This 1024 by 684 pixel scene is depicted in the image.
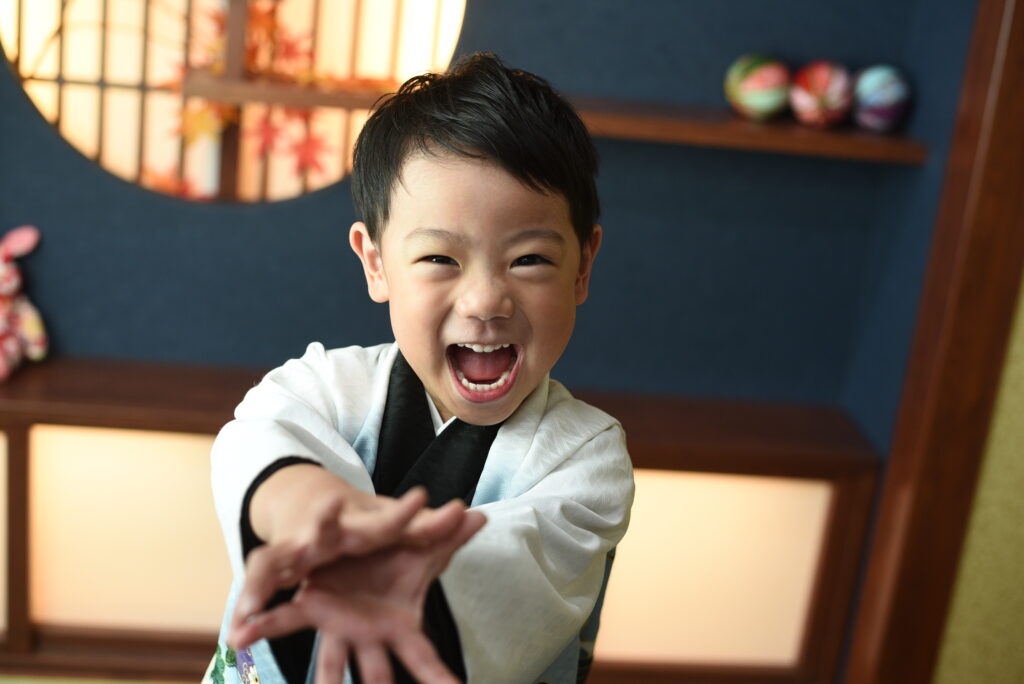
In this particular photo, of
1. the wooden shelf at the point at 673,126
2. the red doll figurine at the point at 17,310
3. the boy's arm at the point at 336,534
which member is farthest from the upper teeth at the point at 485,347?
the red doll figurine at the point at 17,310

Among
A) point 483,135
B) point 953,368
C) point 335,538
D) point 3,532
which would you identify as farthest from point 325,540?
point 3,532

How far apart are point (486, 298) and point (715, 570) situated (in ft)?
6.09

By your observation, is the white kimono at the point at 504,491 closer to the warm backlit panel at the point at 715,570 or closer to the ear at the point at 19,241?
the warm backlit panel at the point at 715,570

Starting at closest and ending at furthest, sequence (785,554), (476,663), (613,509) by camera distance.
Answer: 1. (476,663)
2. (613,509)
3. (785,554)

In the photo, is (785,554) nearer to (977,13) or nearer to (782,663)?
(782,663)

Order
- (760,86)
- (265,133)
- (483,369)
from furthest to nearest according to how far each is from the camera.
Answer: (265,133) < (760,86) < (483,369)

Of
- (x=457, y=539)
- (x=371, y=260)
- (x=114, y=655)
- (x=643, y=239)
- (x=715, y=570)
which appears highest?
(x=371, y=260)

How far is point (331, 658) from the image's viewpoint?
73 cm

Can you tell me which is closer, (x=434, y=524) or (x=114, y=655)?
(x=434, y=524)

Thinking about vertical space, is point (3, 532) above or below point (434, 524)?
below

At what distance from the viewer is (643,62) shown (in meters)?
2.48

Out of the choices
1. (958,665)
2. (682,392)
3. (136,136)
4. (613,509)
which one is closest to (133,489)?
(136,136)

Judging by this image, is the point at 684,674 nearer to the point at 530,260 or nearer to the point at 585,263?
→ the point at 585,263

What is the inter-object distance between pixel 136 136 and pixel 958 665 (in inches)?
90.0
